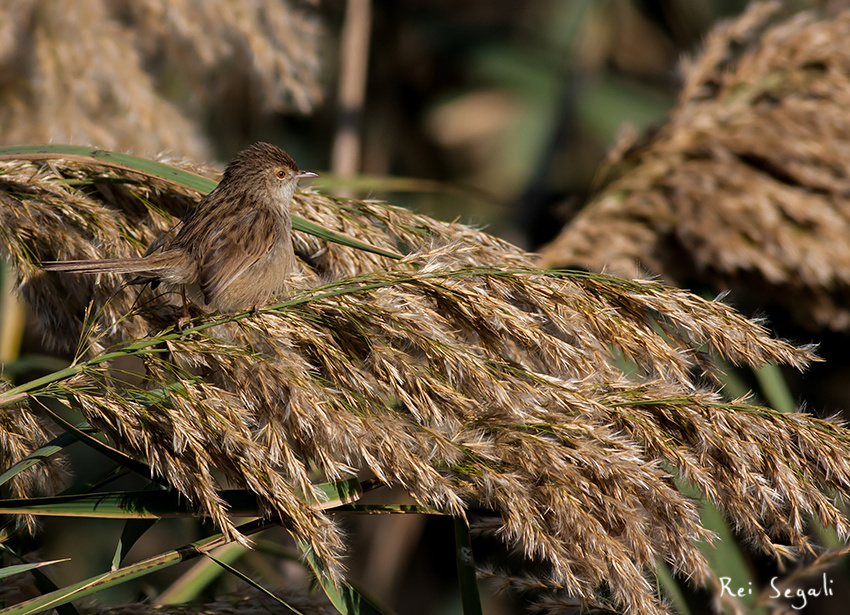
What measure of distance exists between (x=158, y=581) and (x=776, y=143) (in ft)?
10.6

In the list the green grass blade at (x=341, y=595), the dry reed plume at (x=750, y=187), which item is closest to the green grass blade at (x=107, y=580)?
the green grass blade at (x=341, y=595)

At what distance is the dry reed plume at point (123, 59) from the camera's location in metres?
3.01

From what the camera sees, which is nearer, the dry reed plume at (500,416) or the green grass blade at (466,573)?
the dry reed plume at (500,416)

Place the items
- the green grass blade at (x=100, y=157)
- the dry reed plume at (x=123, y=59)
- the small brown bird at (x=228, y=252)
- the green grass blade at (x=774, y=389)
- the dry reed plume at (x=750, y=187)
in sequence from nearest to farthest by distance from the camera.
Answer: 1. the green grass blade at (x=100, y=157)
2. the small brown bird at (x=228, y=252)
3. the green grass blade at (x=774, y=389)
4. the dry reed plume at (x=750, y=187)
5. the dry reed plume at (x=123, y=59)

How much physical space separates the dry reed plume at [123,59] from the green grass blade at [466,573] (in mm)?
1949

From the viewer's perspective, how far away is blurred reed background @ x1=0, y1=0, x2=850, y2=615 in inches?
109

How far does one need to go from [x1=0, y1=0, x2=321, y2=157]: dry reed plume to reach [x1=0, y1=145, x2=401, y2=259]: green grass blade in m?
1.05

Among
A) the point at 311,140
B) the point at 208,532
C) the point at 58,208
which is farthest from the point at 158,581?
the point at 311,140

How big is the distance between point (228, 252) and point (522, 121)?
10.4 ft

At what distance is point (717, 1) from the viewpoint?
14.9 feet

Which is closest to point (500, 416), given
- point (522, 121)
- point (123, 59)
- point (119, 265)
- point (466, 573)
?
point (466, 573)

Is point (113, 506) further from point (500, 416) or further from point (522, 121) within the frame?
point (522, 121)

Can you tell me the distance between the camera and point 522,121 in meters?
4.94

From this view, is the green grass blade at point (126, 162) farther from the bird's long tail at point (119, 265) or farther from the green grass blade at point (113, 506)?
the green grass blade at point (113, 506)
